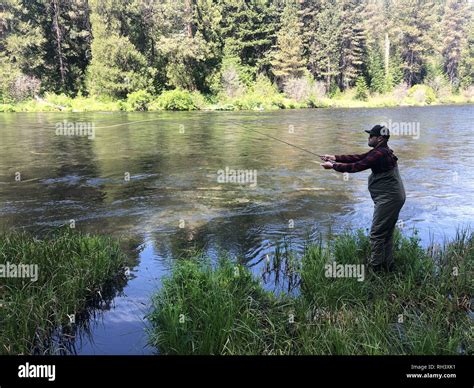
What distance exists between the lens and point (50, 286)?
19.7 feet

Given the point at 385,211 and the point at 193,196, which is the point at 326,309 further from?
the point at 193,196

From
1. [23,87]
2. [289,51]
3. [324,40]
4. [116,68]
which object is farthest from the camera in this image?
[324,40]

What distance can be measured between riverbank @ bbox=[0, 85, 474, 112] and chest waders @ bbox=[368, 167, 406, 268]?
46.7 meters

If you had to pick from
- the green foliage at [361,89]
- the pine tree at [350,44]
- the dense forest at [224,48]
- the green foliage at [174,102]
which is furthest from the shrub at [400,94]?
the green foliage at [174,102]

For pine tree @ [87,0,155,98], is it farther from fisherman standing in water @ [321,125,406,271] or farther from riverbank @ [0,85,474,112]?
fisherman standing in water @ [321,125,406,271]

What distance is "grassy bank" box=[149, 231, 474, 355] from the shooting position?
489 centimetres

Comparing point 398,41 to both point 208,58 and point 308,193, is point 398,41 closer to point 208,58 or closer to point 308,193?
point 208,58

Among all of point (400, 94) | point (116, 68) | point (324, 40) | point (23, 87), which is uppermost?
point (324, 40)

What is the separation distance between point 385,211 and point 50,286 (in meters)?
4.56

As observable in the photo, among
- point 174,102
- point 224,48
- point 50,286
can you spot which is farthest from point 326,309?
point 224,48

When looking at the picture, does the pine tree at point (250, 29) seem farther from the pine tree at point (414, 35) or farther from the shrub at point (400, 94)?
the pine tree at point (414, 35)

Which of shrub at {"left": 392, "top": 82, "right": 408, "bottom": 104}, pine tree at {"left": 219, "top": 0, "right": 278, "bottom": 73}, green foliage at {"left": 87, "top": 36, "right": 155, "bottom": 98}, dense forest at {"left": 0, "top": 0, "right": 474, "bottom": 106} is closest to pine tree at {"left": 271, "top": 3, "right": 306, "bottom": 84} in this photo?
dense forest at {"left": 0, "top": 0, "right": 474, "bottom": 106}

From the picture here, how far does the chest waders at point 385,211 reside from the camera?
6535 mm

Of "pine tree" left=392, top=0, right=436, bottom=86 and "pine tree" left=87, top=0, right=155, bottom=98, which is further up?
"pine tree" left=392, top=0, right=436, bottom=86
